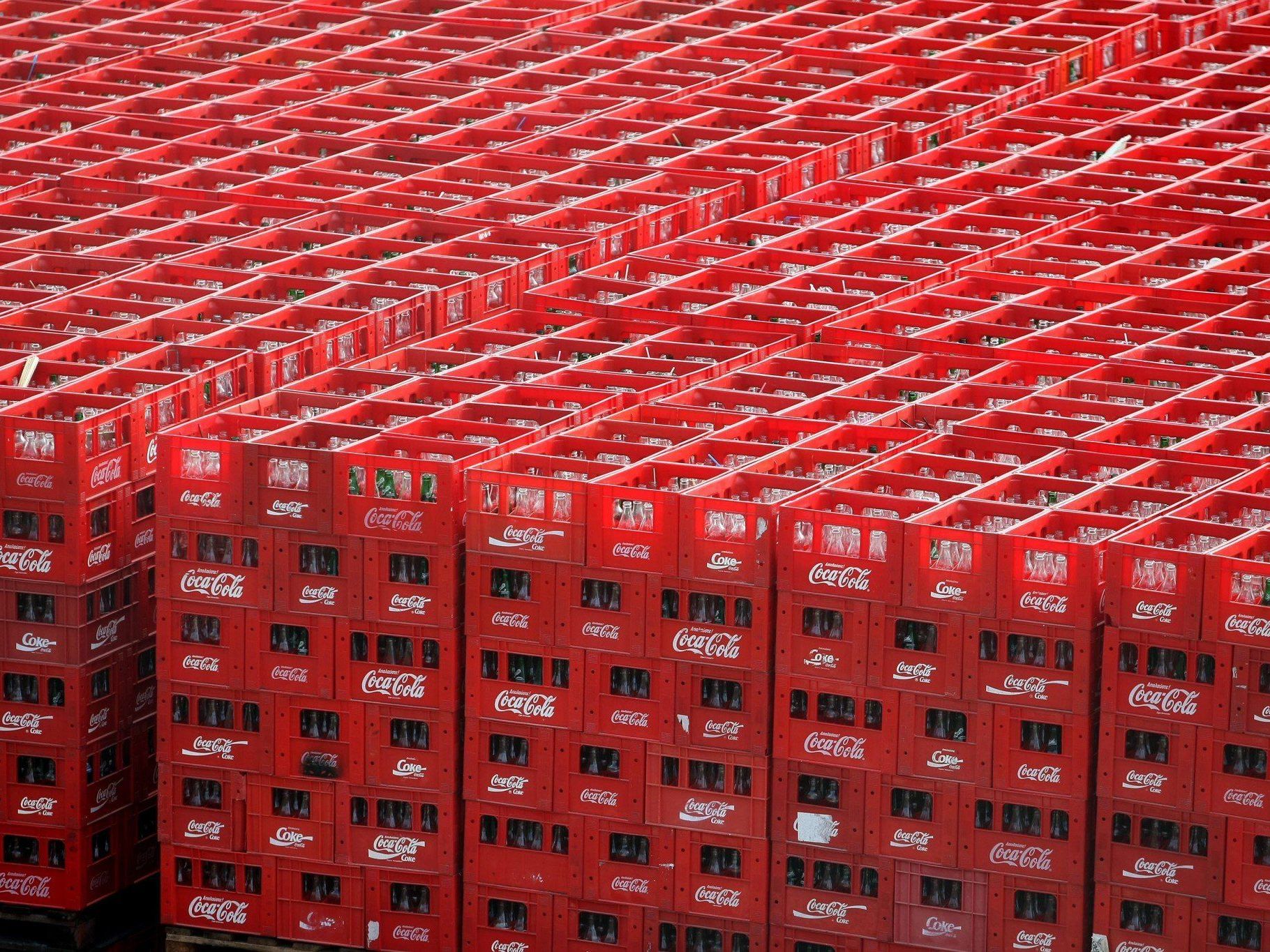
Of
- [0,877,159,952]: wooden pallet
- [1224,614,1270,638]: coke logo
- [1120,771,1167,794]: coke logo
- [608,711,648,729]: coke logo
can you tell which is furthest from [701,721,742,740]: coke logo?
[0,877,159,952]: wooden pallet

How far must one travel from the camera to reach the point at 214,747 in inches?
1185

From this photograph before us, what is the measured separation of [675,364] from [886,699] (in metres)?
7.17

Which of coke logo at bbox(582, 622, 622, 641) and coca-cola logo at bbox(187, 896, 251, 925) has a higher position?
coke logo at bbox(582, 622, 622, 641)

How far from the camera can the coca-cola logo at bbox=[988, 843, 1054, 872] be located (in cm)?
2750

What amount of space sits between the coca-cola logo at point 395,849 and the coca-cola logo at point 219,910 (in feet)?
5.34

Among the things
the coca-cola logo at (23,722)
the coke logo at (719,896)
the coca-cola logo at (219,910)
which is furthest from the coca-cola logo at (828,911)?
the coca-cola logo at (23,722)

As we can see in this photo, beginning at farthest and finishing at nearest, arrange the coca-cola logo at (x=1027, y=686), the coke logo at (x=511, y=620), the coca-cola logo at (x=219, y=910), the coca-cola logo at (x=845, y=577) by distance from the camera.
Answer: the coca-cola logo at (x=219, y=910) → the coke logo at (x=511, y=620) → the coca-cola logo at (x=845, y=577) → the coca-cola logo at (x=1027, y=686)

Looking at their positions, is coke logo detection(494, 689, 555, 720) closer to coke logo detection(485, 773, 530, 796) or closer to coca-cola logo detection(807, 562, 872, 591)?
coke logo detection(485, 773, 530, 796)

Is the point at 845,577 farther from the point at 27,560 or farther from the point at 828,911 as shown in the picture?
the point at 27,560

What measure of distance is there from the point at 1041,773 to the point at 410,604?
633 cm

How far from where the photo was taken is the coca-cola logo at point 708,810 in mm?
28516

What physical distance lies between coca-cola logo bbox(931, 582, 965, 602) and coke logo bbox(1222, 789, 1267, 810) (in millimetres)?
2954

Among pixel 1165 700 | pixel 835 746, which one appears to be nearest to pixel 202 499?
pixel 835 746

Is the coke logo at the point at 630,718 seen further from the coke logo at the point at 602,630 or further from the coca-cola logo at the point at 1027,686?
the coca-cola logo at the point at 1027,686
